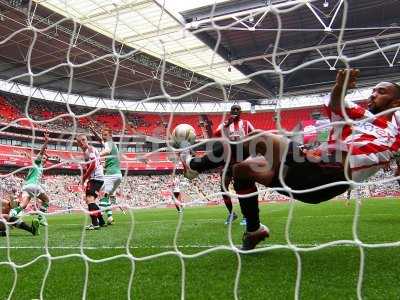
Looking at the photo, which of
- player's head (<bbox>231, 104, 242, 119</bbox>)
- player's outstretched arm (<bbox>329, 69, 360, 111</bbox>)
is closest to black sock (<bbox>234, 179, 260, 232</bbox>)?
player's outstretched arm (<bbox>329, 69, 360, 111</bbox>)

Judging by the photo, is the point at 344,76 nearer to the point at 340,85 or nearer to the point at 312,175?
the point at 340,85

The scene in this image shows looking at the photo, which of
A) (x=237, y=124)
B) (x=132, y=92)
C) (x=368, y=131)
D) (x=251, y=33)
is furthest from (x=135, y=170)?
(x=368, y=131)

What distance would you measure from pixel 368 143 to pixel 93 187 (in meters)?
5.11

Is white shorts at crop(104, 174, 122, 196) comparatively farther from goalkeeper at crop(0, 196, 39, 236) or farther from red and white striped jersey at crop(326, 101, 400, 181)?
red and white striped jersey at crop(326, 101, 400, 181)

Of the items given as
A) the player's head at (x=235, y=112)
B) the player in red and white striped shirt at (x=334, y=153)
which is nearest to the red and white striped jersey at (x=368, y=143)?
the player in red and white striped shirt at (x=334, y=153)

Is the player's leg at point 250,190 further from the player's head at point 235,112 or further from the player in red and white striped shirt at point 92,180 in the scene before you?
the player in red and white striped shirt at point 92,180

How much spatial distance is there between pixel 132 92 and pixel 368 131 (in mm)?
28207

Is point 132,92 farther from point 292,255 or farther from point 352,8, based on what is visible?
point 292,255

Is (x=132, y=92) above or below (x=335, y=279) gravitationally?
above

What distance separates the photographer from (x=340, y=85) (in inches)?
96.7

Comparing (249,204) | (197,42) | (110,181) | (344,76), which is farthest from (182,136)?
(197,42)

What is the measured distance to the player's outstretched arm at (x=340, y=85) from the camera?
7.69 ft

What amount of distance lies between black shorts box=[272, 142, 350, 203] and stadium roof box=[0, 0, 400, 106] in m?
9.62

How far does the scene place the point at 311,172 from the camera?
2760 mm
